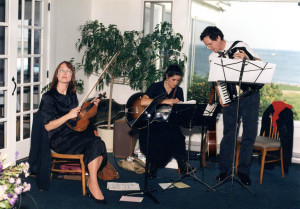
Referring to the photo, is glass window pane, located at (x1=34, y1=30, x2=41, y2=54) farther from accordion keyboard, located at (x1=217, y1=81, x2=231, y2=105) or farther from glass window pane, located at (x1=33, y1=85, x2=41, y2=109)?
accordion keyboard, located at (x1=217, y1=81, x2=231, y2=105)

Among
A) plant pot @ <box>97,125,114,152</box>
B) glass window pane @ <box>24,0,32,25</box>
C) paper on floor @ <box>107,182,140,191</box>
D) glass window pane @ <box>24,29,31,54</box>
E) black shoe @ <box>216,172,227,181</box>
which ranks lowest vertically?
paper on floor @ <box>107,182,140,191</box>

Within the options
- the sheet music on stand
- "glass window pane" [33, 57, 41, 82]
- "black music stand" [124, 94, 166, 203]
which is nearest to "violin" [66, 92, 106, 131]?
"black music stand" [124, 94, 166, 203]

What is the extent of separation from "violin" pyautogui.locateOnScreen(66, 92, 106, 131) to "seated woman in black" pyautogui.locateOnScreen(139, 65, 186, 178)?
710 millimetres

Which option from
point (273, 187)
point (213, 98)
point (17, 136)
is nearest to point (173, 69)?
point (213, 98)

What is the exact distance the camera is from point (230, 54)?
4.17 m

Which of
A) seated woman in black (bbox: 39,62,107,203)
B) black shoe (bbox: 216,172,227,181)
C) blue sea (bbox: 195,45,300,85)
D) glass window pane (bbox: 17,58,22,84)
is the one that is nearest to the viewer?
seated woman in black (bbox: 39,62,107,203)

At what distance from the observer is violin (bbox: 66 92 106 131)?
405 centimetres

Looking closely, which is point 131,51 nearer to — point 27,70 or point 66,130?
point 27,70

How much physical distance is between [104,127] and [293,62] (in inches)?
102

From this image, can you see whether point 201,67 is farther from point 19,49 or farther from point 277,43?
point 19,49

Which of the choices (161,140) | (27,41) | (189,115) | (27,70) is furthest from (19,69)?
(189,115)

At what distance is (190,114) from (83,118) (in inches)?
37.4

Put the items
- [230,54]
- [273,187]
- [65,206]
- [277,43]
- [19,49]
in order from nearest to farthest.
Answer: [65,206] < [230,54] < [273,187] < [19,49] < [277,43]

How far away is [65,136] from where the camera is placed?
13.4 feet
